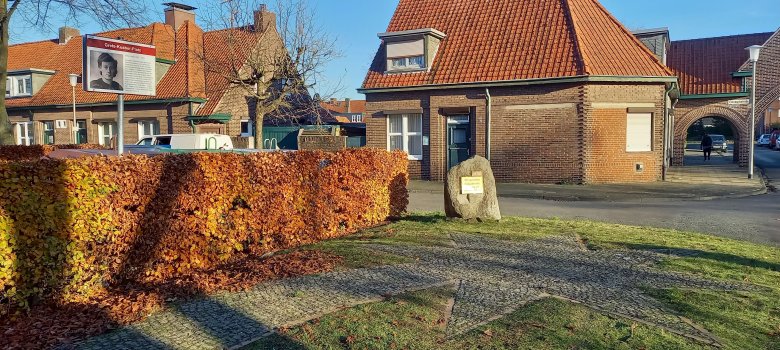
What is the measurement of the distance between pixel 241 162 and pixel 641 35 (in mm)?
25874

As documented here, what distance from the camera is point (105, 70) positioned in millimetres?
7102

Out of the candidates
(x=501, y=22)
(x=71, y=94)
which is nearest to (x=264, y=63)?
(x=501, y=22)

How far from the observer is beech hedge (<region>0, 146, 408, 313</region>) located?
5188 millimetres

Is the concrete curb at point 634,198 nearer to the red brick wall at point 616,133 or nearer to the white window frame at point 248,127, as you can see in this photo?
the red brick wall at point 616,133

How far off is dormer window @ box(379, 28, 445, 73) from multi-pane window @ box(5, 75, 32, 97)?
22.8m

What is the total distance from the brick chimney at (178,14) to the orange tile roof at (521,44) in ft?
44.4

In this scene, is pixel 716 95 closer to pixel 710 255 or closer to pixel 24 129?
pixel 710 255

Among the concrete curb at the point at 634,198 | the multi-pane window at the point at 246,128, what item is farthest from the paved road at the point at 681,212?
the multi-pane window at the point at 246,128

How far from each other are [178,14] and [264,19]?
12130 mm

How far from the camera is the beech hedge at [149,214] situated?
17.0 ft

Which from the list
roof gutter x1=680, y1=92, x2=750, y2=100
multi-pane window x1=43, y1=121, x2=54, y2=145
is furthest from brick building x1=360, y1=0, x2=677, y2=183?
multi-pane window x1=43, y1=121, x2=54, y2=145

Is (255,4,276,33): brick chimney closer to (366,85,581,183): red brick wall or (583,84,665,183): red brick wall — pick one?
(366,85,581,183): red brick wall

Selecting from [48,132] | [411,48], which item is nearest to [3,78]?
[411,48]

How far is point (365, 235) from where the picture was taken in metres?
9.58
